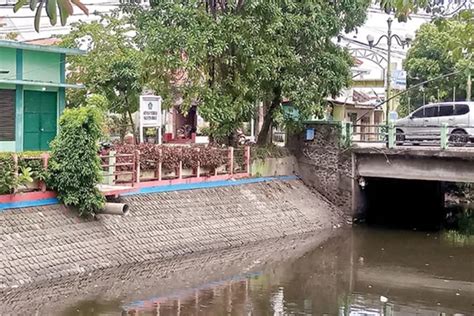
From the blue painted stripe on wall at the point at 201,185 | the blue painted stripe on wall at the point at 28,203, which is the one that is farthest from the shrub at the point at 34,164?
the blue painted stripe on wall at the point at 201,185

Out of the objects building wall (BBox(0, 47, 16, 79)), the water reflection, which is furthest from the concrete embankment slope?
building wall (BBox(0, 47, 16, 79))

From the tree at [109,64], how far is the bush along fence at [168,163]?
3.75m

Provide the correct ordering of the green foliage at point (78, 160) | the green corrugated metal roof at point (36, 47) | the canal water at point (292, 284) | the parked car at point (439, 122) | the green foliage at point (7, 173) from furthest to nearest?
1. the parked car at point (439, 122)
2. the green corrugated metal roof at point (36, 47)
3. the green foliage at point (78, 160)
4. the green foliage at point (7, 173)
5. the canal water at point (292, 284)

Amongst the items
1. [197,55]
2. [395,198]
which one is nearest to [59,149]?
[197,55]

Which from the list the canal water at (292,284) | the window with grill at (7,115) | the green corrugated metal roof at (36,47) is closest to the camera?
the canal water at (292,284)

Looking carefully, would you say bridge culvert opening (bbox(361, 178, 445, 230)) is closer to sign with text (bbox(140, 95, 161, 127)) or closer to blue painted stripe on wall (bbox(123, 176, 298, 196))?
blue painted stripe on wall (bbox(123, 176, 298, 196))

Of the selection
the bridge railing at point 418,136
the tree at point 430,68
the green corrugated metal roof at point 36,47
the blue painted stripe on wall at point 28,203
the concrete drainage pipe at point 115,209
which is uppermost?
the tree at point 430,68

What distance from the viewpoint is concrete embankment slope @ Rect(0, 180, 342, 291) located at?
13461mm

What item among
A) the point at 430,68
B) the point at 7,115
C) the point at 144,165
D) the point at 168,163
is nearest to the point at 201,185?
the point at 168,163

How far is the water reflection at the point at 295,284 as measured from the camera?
1209 centimetres

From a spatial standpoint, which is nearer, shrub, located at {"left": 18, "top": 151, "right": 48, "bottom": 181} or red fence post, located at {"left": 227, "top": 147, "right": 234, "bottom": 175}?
shrub, located at {"left": 18, "top": 151, "right": 48, "bottom": 181}

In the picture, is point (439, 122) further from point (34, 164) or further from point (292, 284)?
point (34, 164)

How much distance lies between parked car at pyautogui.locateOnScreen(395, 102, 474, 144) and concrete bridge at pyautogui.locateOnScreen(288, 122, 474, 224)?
937 mm

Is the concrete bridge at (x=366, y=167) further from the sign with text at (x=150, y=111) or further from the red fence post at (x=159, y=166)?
the red fence post at (x=159, y=166)
